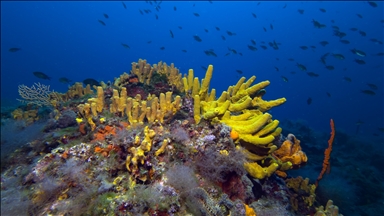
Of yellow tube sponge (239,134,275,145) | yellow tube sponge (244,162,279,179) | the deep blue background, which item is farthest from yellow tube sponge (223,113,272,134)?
the deep blue background

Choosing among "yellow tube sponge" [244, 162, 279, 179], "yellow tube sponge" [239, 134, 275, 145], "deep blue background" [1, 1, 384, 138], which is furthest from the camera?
"deep blue background" [1, 1, 384, 138]

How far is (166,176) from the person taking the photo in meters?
2.50

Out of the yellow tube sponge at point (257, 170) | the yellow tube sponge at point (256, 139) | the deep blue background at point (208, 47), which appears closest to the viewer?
the yellow tube sponge at point (256, 139)

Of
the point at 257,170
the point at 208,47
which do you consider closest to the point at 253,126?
the point at 257,170

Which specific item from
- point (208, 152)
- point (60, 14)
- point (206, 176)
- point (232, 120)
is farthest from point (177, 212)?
point (60, 14)

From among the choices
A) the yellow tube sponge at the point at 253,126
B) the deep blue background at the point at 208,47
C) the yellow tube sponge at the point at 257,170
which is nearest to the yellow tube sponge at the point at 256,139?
the yellow tube sponge at the point at 253,126

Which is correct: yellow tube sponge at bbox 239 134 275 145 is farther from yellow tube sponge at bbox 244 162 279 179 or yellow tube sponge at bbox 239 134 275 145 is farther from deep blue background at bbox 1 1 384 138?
deep blue background at bbox 1 1 384 138

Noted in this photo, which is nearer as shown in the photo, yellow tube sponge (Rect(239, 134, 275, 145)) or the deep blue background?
yellow tube sponge (Rect(239, 134, 275, 145))

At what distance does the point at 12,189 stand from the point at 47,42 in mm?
174077

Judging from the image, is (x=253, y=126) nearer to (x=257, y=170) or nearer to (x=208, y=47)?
(x=257, y=170)

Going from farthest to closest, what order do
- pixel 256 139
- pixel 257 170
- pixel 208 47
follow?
pixel 208 47 < pixel 257 170 < pixel 256 139

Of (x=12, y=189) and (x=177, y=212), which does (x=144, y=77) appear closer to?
(x=12, y=189)

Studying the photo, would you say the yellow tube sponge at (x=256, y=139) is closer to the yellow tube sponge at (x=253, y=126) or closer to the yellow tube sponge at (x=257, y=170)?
the yellow tube sponge at (x=253, y=126)

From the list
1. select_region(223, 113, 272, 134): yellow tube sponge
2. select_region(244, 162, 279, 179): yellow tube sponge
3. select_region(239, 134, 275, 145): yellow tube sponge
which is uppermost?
select_region(223, 113, 272, 134): yellow tube sponge
